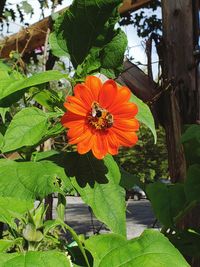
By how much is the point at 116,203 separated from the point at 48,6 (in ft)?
7.00

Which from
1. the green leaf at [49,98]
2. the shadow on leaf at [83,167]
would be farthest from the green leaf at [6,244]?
the green leaf at [49,98]

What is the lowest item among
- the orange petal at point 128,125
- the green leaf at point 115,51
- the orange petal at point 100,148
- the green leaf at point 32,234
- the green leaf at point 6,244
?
the green leaf at point 6,244

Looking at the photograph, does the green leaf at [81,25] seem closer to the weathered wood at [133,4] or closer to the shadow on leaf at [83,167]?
the shadow on leaf at [83,167]

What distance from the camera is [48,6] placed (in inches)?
103

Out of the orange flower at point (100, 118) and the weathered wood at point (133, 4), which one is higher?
the weathered wood at point (133, 4)

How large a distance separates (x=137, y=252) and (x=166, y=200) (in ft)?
0.76

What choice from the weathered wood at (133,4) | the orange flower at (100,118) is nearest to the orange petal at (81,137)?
the orange flower at (100,118)

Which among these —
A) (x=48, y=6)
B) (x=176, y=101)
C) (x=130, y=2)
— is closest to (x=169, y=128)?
(x=176, y=101)

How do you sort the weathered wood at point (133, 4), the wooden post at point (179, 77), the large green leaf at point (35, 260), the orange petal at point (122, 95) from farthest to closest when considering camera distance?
1. the weathered wood at point (133, 4)
2. the wooden post at point (179, 77)
3. the orange petal at point (122, 95)
4. the large green leaf at point (35, 260)

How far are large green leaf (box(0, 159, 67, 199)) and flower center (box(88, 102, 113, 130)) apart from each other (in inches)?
2.8

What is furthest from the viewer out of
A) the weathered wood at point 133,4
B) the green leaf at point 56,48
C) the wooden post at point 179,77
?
the weathered wood at point 133,4

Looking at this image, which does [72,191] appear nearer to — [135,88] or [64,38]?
[64,38]

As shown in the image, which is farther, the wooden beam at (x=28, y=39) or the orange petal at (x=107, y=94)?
the wooden beam at (x=28, y=39)

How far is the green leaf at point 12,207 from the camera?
0.60 metres
